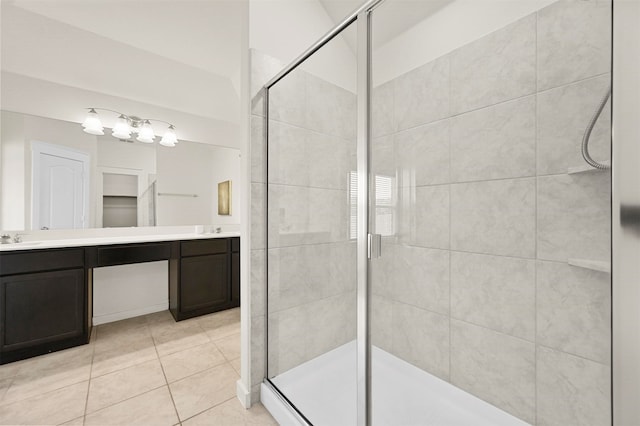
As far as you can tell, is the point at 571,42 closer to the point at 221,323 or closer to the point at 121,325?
the point at 221,323

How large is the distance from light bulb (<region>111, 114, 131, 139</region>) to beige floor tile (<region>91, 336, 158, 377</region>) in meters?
1.97

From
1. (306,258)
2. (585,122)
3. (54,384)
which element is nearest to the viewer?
(585,122)

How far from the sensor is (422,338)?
165 centimetres

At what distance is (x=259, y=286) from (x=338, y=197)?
27.4 inches

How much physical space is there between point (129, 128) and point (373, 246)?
2.98 meters

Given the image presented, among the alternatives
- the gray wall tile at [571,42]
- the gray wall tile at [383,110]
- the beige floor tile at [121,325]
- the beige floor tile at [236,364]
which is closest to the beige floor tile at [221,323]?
the beige floor tile at [236,364]

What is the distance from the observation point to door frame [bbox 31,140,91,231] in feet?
7.57

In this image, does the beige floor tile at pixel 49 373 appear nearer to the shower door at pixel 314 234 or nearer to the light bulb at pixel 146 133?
the shower door at pixel 314 234

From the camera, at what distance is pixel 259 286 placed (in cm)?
156

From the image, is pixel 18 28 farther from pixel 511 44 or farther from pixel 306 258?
pixel 511 44

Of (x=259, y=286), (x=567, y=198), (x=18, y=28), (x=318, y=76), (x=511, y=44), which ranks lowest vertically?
(x=259, y=286)

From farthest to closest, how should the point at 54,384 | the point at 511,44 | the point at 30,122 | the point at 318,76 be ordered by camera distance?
the point at 30,122 < the point at 54,384 < the point at 318,76 < the point at 511,44

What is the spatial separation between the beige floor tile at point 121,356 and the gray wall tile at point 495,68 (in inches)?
107

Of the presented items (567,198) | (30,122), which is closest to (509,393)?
(567,198)
